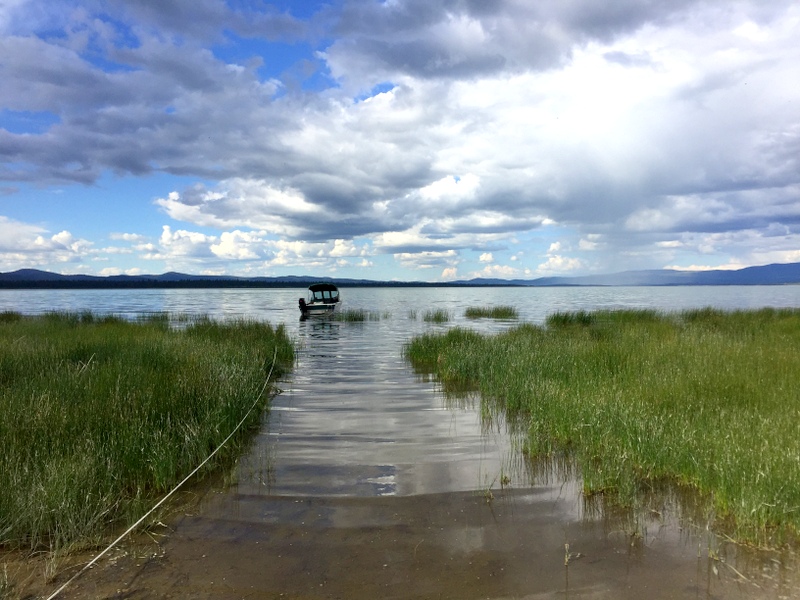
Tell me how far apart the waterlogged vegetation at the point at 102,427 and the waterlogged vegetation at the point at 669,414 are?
229 inches

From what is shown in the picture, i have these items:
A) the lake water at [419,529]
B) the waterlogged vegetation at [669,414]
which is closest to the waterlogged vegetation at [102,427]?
the lake water at [419,529]

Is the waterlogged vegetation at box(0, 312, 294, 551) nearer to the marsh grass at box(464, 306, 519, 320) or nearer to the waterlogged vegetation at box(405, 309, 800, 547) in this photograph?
the waterlogged vegetation at box(405, 309, 800, 547)

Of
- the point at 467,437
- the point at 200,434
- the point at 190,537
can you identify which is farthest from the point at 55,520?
the point at 467,437

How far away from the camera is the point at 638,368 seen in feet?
41.3

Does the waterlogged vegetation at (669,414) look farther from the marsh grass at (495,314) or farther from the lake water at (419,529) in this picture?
the marsh grass at (495,314)

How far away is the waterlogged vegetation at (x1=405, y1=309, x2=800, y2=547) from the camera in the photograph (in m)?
6.02

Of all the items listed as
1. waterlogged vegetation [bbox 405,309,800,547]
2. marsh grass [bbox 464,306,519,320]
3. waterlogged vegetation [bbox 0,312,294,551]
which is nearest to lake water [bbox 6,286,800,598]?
waterlogged vegetation [bbox 405,309,800,547]

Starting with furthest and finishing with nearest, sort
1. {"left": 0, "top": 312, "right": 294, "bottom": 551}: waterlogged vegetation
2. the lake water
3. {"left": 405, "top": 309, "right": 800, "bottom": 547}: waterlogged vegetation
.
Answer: {"left": 405, "top": 309, "right": 800, "bottom": 547}: waterlogged vegetation, {"left": 0, "top": 312, "right": 294, "bottom": 551}: waterlogged vegetation, the lake water

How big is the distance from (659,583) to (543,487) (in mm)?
2483

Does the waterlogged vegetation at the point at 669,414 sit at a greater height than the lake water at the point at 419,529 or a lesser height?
greater

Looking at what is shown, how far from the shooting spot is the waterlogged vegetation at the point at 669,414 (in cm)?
602

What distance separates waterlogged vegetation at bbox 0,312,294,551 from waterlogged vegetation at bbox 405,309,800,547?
5.83m

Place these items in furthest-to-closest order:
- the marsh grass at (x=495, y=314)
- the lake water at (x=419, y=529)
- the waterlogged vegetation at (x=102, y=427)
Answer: the marsh grass at (x=495, y=314) → the waterlogged vegetation at (x=102, y=427) → the lake water at (x=419, y=529)

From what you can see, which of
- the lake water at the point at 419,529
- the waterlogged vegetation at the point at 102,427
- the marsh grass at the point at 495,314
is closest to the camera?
the lake water at the point at 419,529
